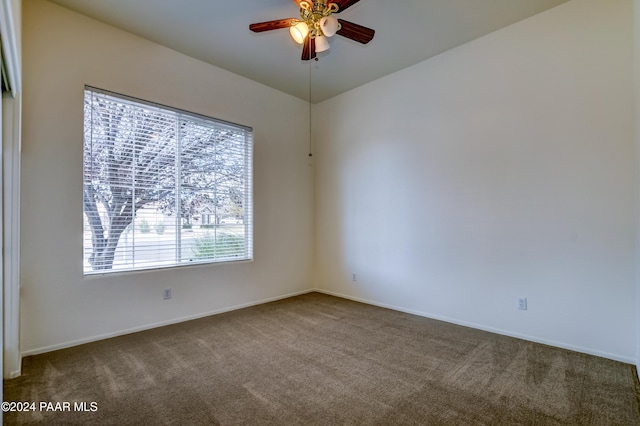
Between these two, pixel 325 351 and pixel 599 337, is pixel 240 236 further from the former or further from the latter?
pixel 599 337

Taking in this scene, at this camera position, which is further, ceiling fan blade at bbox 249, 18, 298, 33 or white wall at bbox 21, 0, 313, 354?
white wall at bbox 21, 0, 313, 354

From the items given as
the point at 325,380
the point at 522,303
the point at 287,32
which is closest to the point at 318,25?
the point at 287,32

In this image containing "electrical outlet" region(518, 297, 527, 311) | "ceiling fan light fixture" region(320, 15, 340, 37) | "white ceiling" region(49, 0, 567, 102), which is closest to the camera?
"ceiling fan light fixture" region(320, 15, 340, 37)

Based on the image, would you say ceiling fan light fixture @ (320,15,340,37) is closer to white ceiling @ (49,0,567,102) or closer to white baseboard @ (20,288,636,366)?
white ceiling @ (49,0,567,102)

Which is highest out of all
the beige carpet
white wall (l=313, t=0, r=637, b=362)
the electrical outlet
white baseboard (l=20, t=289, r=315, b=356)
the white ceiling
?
the white ceiling

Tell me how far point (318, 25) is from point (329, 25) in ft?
0.56

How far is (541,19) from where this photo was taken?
295cm

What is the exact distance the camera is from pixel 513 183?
3115 millimetres

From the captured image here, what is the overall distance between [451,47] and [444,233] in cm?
214

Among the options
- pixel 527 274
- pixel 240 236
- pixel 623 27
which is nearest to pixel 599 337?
pixel 527 274

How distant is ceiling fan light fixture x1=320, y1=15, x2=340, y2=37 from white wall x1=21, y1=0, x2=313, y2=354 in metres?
2.09

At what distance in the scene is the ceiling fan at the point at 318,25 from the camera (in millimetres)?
2240

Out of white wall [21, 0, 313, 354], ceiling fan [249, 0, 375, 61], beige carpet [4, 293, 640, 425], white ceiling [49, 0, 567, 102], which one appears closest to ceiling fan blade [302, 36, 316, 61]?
ceiling fan [249, 0, 375, 61]

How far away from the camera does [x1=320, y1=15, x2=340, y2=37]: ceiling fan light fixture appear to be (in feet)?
7.34
